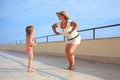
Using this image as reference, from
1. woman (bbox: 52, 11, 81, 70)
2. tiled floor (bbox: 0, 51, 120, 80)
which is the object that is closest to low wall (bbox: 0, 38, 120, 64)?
tiled floor (bbox: 0, 51, 120, 80)

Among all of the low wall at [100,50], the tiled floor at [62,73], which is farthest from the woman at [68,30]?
the low wall at [100,50]

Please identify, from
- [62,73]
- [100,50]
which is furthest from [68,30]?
[100,50]

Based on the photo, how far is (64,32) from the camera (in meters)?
7.00

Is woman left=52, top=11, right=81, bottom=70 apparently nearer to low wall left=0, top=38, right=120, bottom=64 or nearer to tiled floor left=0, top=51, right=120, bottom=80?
tiled floor left=0, top=51, right=120, bottom=80

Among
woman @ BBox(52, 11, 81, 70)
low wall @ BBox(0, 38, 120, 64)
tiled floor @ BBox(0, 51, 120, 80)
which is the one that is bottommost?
tiled floor @ BBox(0, 51, 120, 80)

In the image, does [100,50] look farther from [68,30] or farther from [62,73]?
[62,73]

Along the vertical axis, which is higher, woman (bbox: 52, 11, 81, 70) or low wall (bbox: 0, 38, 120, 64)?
woman (bbox: 52, 11, 81, 70)

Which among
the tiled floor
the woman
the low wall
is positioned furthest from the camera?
the low wall

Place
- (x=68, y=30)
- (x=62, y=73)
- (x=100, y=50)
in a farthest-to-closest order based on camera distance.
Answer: (x=100, y=50) → (x=68, y=30) → (x=62, y=73)

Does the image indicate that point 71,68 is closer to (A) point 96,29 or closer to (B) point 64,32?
(B) point 64,32

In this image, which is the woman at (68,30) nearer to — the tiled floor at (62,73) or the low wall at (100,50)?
the tiled floor at (62,73)

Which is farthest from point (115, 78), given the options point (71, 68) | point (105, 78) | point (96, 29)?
point (96, 29)

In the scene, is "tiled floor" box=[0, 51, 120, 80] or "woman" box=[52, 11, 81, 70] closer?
"tiled floor" box=[0, 51, 120, 80]

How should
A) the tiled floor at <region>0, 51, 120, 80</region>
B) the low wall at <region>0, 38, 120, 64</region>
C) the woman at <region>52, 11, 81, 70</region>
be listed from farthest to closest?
the low wall at <region>0, 38, 120, 64</region> → the woman at <region>52, 11, 81, 70</region> → the tiled floor at <region>0, 51, 120, 80</region>
